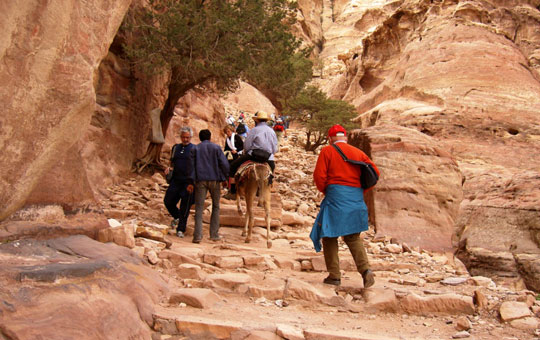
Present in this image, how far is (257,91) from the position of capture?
32.5 metres

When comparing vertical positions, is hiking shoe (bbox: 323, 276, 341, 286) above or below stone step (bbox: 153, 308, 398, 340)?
above

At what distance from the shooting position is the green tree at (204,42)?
10773 millimetres

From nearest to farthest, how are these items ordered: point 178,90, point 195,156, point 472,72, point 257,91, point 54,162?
point 54,162
point 195,156
point 178,90
point 472,72
point 257,91

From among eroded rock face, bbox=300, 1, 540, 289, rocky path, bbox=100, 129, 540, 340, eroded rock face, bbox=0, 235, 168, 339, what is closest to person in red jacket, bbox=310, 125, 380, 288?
rocky path, bbox=100, 129, 540, 340

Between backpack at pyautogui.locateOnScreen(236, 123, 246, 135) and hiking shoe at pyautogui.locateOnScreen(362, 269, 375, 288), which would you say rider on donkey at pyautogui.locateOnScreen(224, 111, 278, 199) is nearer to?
backpack at pyautogui.locateOnScreen(236, 123, 246, 135)

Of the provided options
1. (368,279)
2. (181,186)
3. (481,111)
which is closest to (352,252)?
(368,279)

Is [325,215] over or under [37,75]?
under

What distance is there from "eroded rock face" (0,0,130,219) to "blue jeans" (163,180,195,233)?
8.36 feet

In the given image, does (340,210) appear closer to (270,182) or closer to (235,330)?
(235,330)

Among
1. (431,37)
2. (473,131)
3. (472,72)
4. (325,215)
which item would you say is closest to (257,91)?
(431,37)

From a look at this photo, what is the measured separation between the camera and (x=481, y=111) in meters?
13.2

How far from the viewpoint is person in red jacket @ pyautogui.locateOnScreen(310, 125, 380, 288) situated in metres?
4.55

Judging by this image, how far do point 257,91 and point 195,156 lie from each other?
86.7 feet

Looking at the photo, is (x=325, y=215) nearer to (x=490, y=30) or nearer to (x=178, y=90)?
(x=178, y=90)
